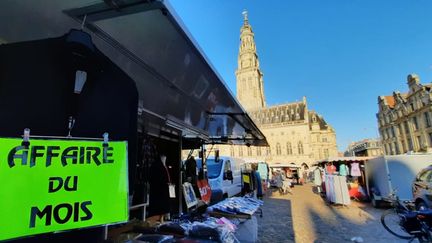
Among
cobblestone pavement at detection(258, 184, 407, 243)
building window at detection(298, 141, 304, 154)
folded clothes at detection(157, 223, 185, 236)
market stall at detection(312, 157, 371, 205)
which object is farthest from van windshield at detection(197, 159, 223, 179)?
building window at detection(298, 141, 304, 154)

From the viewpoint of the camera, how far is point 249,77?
2667 inches

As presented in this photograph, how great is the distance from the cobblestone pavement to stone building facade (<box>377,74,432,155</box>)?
29.4 metres

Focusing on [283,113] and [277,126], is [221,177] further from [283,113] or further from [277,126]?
[283,113]

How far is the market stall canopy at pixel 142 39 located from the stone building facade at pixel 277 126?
1649 inches

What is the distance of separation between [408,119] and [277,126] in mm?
24746

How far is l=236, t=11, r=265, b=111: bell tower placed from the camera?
220 feet

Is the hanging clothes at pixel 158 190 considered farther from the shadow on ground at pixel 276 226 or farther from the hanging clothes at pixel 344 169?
the hanging clothes at pixel 344 169

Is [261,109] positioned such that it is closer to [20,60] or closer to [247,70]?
[247,70]

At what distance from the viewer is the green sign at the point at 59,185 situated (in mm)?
1198

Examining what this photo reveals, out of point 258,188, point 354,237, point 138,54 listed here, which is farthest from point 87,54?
point 258,188

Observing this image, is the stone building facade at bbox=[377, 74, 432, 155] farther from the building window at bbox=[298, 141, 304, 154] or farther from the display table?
the display table

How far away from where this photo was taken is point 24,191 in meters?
1.22

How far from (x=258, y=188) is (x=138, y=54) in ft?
43.9

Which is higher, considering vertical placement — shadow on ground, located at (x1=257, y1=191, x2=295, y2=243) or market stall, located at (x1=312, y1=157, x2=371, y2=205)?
market stall, located at (x1=312, y1=157, x2=371, y2=205)
